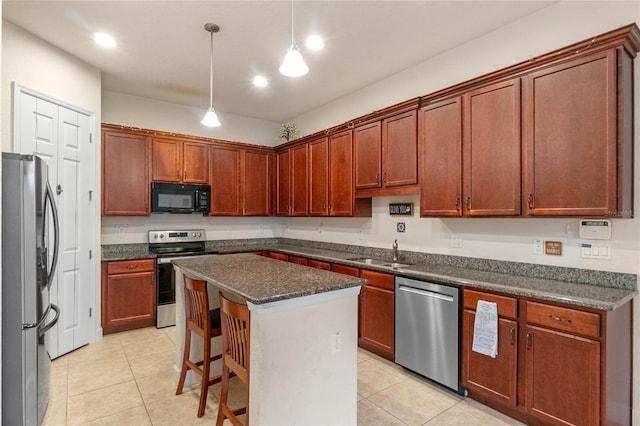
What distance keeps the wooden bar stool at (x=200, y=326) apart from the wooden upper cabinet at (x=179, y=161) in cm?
236

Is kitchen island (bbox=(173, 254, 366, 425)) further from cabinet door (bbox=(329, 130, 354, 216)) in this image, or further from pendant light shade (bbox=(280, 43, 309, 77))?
cabinet door (bbox=(329, 130, 354, 216))

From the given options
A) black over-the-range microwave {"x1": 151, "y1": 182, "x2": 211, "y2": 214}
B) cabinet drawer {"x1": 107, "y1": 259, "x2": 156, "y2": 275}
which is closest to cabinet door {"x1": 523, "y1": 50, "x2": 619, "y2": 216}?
black over-the-range microwave {"x1": 151, "y1": 182, "x2": 211, "y2": 214}

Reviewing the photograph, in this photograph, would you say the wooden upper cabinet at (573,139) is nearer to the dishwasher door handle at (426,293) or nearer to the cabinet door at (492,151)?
the cabinet door at (492,151)

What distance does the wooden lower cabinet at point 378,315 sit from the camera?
3.20 meters

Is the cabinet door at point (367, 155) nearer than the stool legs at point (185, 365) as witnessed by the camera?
No

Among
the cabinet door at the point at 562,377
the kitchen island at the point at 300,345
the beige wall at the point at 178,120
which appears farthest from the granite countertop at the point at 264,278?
the beige wall at the point at 178,120

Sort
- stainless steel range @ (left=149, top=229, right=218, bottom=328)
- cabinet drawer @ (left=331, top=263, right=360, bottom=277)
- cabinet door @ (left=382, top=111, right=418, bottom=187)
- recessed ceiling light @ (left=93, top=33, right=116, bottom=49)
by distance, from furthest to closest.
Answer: stainless steel range @ (left=149, top=229, right=218, bottom=328)
cabinet drawer @ (left=331, top=263, right=360, bottom=277)
cabinet door @ (left=382, top=111, right=418, bottom=187)
recessed ceiling light @ (left=93, top=33, right=116, bottom=49)

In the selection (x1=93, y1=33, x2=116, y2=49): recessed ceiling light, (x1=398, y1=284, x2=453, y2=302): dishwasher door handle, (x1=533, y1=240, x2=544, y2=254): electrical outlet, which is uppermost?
(x1=93, y1=33, x2=116, y2=49): recessed ceiling light

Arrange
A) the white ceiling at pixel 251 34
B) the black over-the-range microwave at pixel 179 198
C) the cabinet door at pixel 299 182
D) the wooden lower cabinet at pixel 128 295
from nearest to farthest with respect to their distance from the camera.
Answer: the white ceiling at pixel 251 34, the wooden lower cabinet at pixel 128 295, the black over-the-range microwave at pixel 179 198, the cabinet door at pixel 299 182

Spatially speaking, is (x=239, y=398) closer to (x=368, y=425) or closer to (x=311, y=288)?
(x=368, y=425)

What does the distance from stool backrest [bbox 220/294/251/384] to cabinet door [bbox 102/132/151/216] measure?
2.92 metres

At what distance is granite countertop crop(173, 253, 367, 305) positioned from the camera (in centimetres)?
185

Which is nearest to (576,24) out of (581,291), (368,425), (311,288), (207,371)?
(581,291)

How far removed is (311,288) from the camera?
195cm
